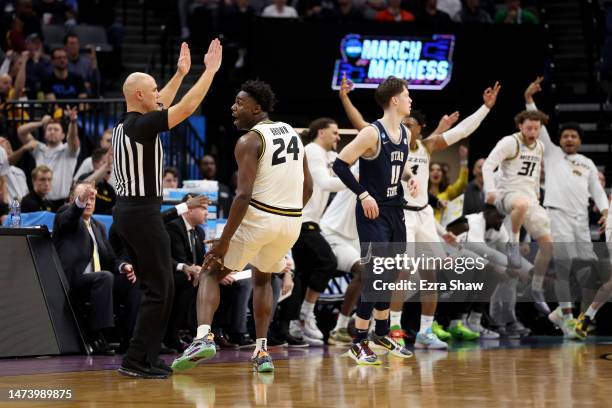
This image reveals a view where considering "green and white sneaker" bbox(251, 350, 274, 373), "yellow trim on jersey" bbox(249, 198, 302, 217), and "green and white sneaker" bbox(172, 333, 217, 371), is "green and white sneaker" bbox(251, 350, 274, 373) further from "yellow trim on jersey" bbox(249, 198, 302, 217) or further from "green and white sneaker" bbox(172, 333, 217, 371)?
"yellow trim on jersey" bbox(249, 198, 302, 217)

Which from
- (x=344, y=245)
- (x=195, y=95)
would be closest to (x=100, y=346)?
(x=344, y=245)

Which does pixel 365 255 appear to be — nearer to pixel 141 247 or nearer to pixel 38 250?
pixel 141 247

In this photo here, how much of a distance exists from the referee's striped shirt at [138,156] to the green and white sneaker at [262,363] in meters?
1.37

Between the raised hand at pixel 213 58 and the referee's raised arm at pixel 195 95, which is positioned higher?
the raised hand at pixel 213 58

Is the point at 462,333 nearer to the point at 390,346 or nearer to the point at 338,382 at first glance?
the point at 390,346

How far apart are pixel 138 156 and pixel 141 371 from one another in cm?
141

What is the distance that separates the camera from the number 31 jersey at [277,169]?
7430mm

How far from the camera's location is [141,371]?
7117mm

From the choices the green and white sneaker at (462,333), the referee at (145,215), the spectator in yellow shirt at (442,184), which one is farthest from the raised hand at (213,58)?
the spectator in yellow shirt at (442,184)

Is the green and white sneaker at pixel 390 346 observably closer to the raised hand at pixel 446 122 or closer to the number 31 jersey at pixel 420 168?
the number 31 jersey at pixel 420 168

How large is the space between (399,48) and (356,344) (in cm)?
919

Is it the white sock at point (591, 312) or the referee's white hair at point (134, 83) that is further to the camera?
the white sock at point (591, 312)

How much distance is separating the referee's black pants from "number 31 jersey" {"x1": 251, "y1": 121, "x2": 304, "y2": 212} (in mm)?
743

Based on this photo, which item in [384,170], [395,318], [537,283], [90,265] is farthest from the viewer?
[537,283]
